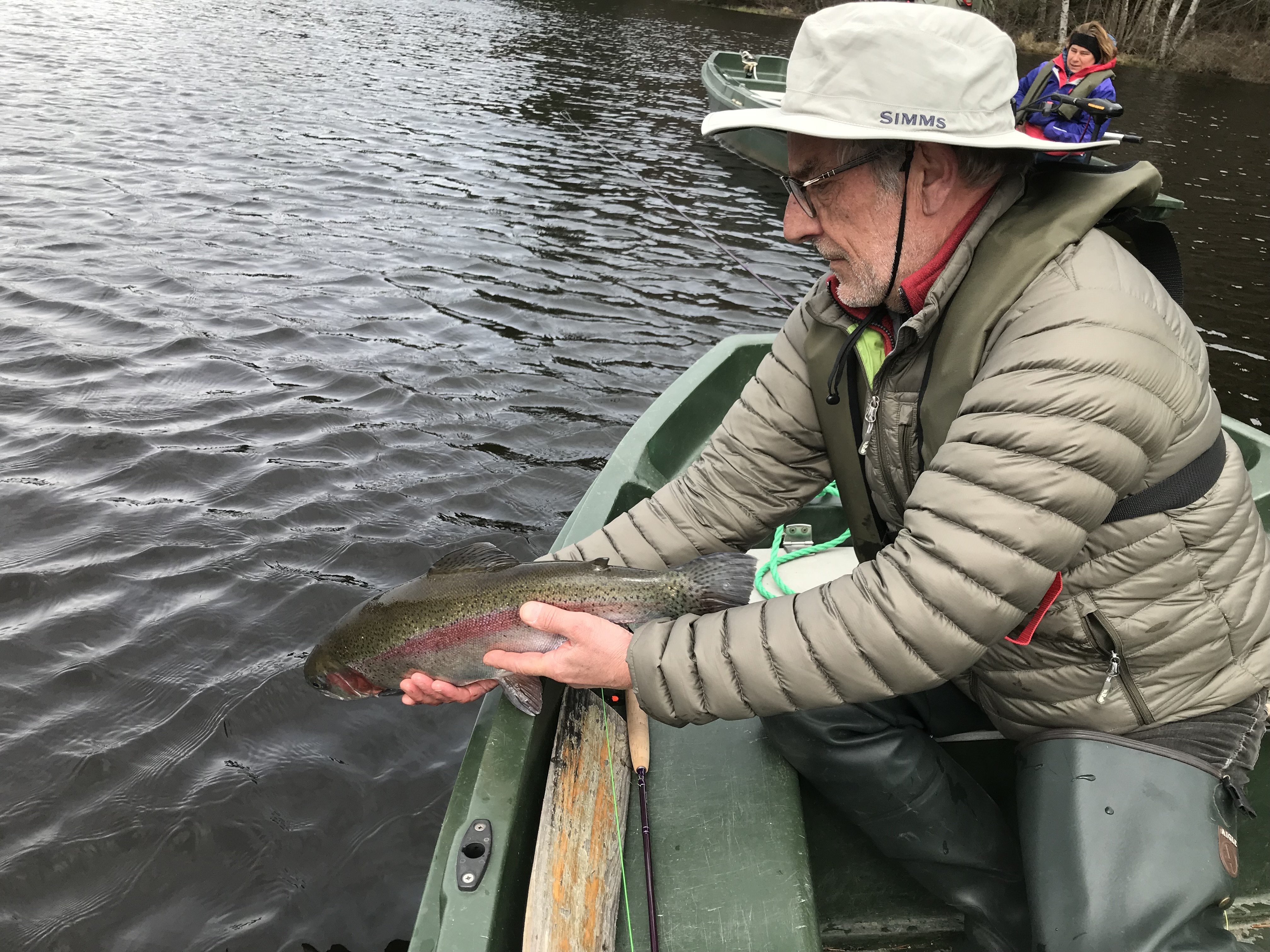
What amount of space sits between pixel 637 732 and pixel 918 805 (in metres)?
0.99

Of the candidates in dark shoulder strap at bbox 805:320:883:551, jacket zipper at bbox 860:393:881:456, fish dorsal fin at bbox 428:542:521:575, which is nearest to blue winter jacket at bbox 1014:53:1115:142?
dark shoulder strap at bbox 805:320:883:551

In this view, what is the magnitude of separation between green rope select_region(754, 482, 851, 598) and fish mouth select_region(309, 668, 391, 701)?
1.62 metres

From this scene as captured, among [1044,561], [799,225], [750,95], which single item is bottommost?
[750,95]

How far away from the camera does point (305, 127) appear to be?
17859 millimetres

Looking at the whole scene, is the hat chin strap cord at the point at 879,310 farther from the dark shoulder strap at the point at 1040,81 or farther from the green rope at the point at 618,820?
the dark shoulder strap at the point at 1040,81

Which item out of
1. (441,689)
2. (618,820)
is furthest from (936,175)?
(441,689)

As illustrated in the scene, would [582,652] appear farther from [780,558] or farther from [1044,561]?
[780,558]

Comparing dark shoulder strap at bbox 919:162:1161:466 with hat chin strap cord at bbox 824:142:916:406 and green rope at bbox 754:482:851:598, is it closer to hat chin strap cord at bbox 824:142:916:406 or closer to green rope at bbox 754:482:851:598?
hat chin strap cord at bbox 824:142:916:406

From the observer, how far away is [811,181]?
2715 mm

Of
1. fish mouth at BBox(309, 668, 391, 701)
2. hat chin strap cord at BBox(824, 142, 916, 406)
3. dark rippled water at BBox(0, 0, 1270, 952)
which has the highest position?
hat chin strap cord at BBox(824, 142, 916, 406)

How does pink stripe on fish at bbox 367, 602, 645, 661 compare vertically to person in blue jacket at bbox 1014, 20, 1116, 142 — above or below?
below

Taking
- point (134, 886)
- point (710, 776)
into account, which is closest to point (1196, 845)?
point (710, 776)

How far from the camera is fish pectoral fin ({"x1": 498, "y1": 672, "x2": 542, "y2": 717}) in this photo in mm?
3291

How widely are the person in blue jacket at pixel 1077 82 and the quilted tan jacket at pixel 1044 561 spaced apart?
1111 centimetres
